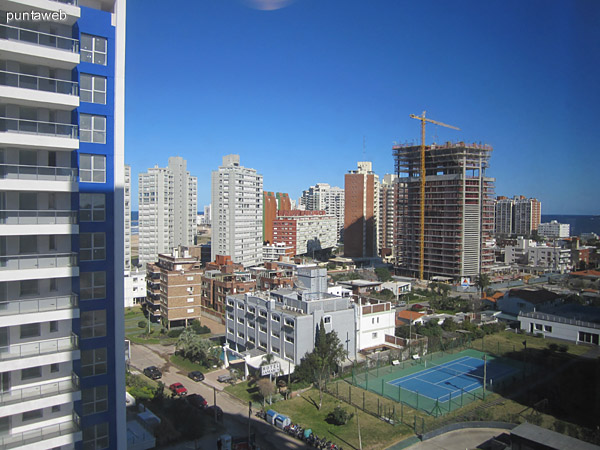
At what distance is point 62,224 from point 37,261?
0.33 metres

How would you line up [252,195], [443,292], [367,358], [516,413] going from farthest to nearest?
1. [252,195]
2. [443,292]
3. [367,358]
4. [516,413]

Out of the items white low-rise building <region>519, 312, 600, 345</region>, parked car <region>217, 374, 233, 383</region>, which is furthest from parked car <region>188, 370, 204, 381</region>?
white low-rise building <region>519, 312, 600, 345</region>

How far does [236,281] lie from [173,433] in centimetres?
837

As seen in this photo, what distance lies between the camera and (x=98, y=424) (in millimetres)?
3564

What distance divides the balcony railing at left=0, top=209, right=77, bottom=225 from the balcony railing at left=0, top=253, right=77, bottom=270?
242 millimetres

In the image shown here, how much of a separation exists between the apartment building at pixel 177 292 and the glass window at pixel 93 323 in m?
10.3

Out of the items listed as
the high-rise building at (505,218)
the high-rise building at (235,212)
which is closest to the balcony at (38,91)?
the high-rise building at (235,212)

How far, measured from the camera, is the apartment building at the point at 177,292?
45.2 ft

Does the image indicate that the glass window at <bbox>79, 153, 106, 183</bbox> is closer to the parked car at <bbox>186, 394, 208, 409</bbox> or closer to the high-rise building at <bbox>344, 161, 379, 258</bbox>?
the parked car at <bbox>186, 394, 208, 409</bbox>

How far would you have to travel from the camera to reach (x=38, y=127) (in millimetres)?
3312

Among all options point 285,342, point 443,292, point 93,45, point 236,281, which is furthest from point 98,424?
point 443,292

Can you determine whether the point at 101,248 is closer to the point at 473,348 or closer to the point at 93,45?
the point at 93,45

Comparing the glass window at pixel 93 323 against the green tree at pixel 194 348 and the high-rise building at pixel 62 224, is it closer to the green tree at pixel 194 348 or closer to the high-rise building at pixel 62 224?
the high-rise building at pixel 62 224

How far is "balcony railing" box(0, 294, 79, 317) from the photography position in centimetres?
327
